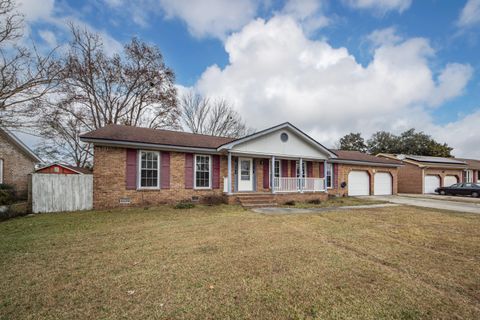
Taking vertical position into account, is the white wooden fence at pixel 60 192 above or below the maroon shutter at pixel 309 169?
below

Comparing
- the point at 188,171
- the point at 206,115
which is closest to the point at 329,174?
the point at 188,171

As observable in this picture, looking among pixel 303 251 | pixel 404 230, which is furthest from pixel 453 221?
pixel 303 251

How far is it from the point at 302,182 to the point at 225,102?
17.2m

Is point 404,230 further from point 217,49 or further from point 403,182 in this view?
point 403,182

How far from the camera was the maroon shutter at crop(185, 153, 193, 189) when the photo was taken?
11930mm

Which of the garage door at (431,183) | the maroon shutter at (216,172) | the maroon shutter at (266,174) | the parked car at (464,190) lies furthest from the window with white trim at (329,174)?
the parked car at (464,190)

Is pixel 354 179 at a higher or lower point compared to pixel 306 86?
lower

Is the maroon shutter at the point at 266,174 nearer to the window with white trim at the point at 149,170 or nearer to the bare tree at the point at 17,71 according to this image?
the window with white trim at the point at 149,170

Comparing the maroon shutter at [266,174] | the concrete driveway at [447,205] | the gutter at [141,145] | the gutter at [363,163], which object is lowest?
the concrete driveway at [447,205]

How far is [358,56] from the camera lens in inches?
562

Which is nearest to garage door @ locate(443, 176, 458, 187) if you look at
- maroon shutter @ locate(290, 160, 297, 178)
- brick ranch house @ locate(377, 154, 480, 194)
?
brick ranch house @ locate(377, 154, 480, 194)

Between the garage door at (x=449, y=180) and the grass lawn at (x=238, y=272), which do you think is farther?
the garage door at (x=449, y=180)

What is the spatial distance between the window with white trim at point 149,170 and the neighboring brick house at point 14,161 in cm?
831

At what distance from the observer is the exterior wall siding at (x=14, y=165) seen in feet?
45.6
